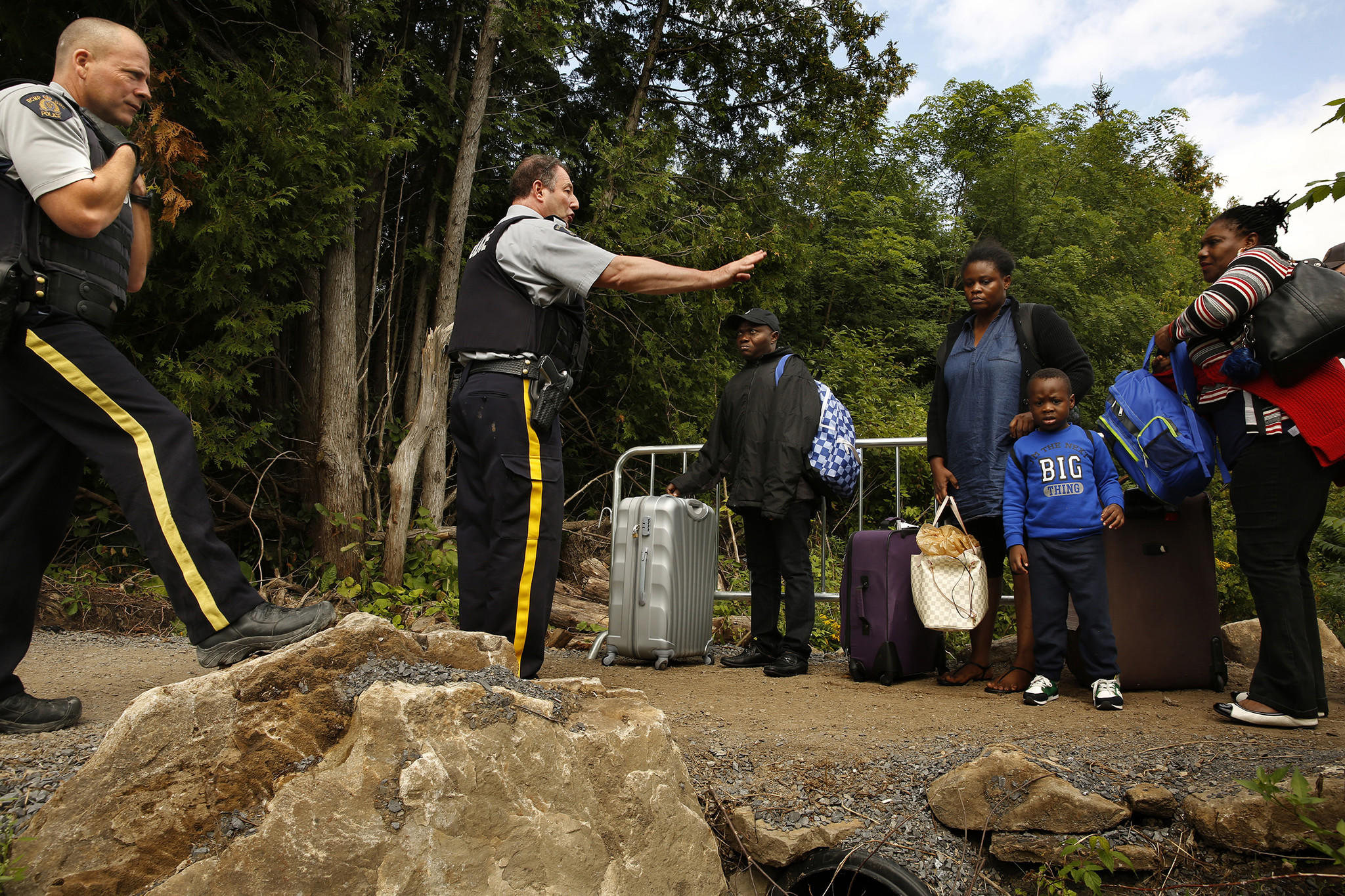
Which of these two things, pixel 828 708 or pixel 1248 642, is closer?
pixel 828 708

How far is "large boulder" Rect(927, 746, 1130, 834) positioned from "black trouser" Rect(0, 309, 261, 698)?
2.34 meters

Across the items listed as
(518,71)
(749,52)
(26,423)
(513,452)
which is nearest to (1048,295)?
(749,52)

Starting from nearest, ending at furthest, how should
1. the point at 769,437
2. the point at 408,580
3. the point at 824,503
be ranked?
the point at 769,437 < the point at 824,503 < the point at 408,580

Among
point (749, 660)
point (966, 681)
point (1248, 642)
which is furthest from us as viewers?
point (749, 660)

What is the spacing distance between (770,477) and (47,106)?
362 cm

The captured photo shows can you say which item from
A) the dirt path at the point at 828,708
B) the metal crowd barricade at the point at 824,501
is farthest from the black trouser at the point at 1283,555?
the metal crowd barricade at the point at 824,501

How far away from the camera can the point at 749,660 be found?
533cm

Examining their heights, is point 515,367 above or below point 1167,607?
above

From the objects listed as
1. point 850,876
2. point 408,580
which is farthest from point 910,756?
point 408,580

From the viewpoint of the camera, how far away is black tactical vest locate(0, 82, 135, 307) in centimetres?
266

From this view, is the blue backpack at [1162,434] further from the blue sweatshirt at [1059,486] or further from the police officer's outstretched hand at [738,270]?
the police officer's outstretched hand at [738,270]

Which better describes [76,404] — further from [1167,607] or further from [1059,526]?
[1167,607]

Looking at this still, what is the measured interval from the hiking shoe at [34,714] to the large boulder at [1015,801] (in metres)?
2.88

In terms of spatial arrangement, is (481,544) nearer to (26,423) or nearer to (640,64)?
(26,423)
